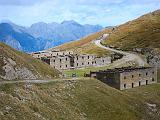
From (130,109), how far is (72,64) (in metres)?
68.5

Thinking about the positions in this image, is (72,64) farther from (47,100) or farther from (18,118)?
(18,118)

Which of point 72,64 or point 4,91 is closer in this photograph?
point 4,91

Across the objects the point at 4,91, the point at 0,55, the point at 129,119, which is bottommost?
the point at 129,119

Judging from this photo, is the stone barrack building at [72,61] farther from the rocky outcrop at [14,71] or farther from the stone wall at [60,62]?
the rocky outcrop at [14,71]

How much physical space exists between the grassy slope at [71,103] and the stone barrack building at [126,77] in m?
9.50

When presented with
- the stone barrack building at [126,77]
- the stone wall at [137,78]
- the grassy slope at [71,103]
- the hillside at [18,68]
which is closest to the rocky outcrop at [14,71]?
the hillside at [18,68]

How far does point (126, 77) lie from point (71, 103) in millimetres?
33787

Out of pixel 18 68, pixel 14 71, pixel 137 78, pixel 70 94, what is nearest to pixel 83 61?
pixel 137 78

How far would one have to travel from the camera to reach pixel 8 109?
6556 cm

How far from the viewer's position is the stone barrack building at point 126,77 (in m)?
107

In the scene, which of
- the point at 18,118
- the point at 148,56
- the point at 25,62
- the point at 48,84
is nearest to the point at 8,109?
the point at 18,118

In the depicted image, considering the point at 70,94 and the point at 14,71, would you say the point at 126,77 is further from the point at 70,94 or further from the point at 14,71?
the point at 14,71

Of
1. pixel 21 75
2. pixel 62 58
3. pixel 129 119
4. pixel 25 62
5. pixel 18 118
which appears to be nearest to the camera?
pixel 18 118

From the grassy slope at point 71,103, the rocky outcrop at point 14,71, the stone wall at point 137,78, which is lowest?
the grassy slope at point 71,103
